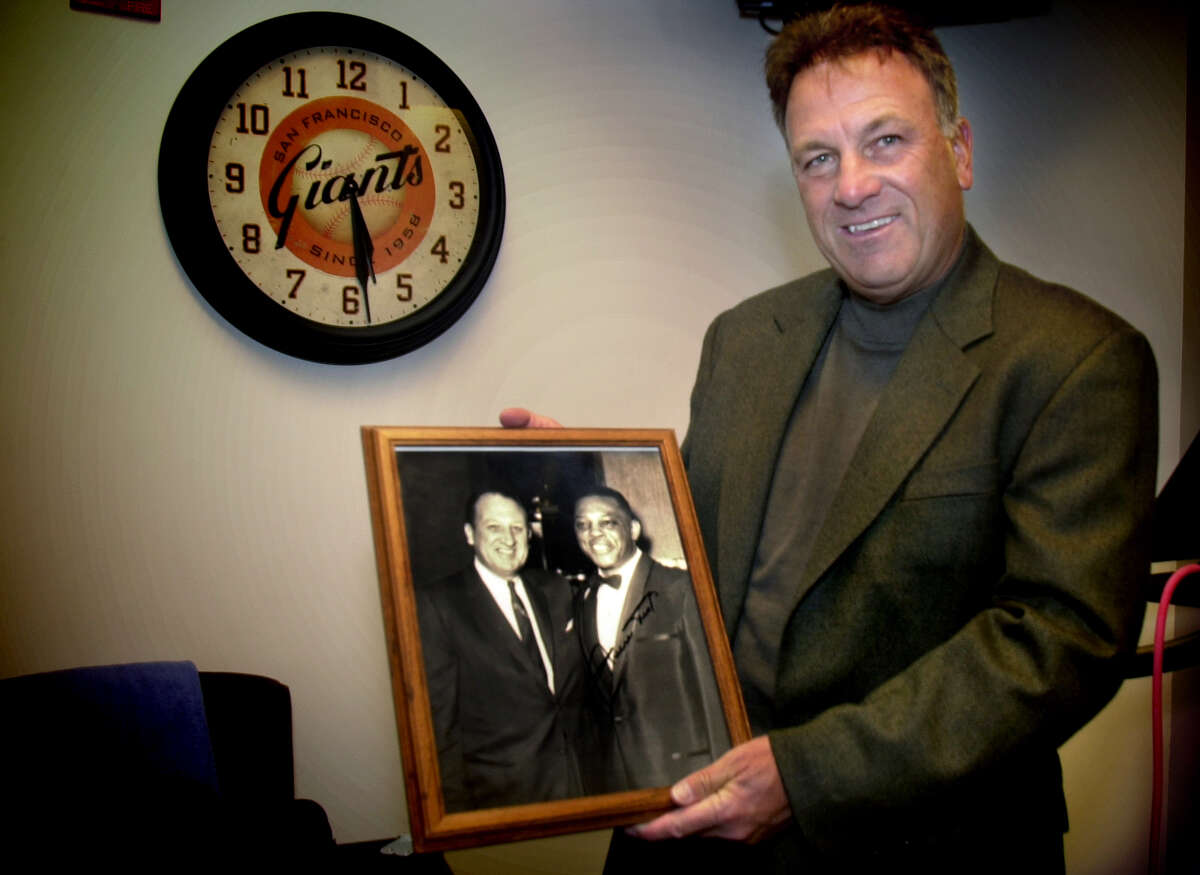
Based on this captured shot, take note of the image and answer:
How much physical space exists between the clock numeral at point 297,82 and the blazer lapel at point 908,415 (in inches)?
57.2

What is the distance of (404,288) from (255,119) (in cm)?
47

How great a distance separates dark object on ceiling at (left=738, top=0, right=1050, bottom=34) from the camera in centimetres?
225

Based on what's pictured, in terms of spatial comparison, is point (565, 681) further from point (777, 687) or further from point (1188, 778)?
point (1188, 778)

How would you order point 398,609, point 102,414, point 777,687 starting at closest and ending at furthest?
1. point 398,609
2. point 777,687
3. point 102,414

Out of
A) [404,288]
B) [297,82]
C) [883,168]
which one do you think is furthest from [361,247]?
[883,168]

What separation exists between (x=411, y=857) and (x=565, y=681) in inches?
45.0

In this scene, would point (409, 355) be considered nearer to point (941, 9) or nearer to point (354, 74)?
point (354, 74)

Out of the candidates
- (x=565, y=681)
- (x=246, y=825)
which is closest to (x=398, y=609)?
(x=565, y=681)

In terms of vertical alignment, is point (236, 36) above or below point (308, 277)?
above

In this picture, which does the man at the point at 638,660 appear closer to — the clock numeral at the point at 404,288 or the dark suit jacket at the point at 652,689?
the dark suit jacket at the point at 652,689

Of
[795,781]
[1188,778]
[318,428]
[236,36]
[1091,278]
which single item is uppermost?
[236,36]

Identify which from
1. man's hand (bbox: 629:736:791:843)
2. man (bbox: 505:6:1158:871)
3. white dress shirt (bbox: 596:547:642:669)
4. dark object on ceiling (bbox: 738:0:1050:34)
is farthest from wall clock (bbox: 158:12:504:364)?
man's hand (bbox: 629:736:791:843)

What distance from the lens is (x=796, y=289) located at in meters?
1.55

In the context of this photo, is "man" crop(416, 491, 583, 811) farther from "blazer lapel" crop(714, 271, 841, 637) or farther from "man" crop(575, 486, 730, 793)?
"blazer lapel" crop(714, 271, 841, 637)
